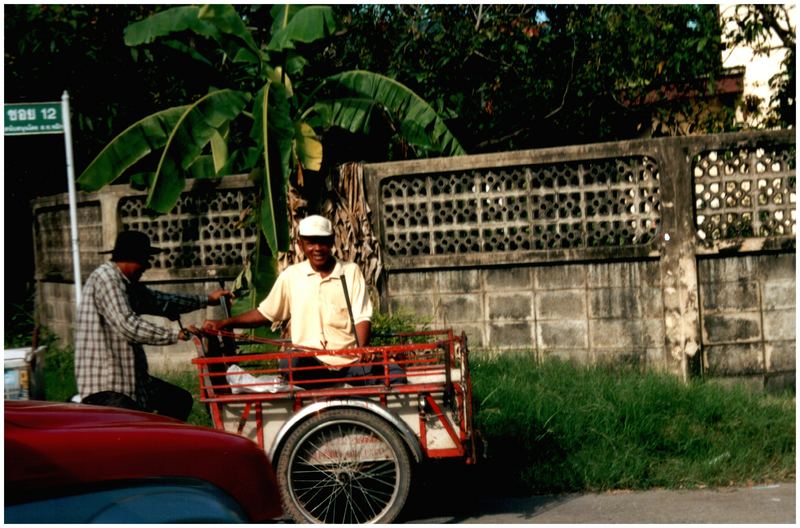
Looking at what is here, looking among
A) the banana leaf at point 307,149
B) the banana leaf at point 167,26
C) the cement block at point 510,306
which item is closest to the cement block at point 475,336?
the cement block at point 510,306

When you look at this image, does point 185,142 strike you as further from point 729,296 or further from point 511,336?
point 729,296

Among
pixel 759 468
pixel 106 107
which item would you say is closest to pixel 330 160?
pixel 106 107

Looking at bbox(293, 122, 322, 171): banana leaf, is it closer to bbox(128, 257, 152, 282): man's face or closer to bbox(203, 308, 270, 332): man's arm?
bbox(203, 308, 270, 332): man's arm

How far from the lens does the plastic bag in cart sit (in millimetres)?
5676

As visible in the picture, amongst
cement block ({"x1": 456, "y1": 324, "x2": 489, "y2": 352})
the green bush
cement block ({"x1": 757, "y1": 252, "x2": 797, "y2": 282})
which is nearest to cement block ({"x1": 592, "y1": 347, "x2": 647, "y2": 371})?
the green bush

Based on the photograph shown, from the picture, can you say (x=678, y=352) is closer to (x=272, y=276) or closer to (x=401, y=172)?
(x=401, y=172)

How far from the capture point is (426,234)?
30.2ft

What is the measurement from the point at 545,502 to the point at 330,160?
4655 millimetres

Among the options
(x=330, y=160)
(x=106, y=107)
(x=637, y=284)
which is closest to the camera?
(x=637, y=284)

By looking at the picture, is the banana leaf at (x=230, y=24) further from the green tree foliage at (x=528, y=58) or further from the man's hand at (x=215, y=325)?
the man's hand at (x=215, y=325)

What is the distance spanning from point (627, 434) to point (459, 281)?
8.23ft

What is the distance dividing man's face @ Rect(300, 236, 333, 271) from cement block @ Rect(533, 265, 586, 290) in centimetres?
313

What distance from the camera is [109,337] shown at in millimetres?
5625

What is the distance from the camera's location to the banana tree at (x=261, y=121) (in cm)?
808
